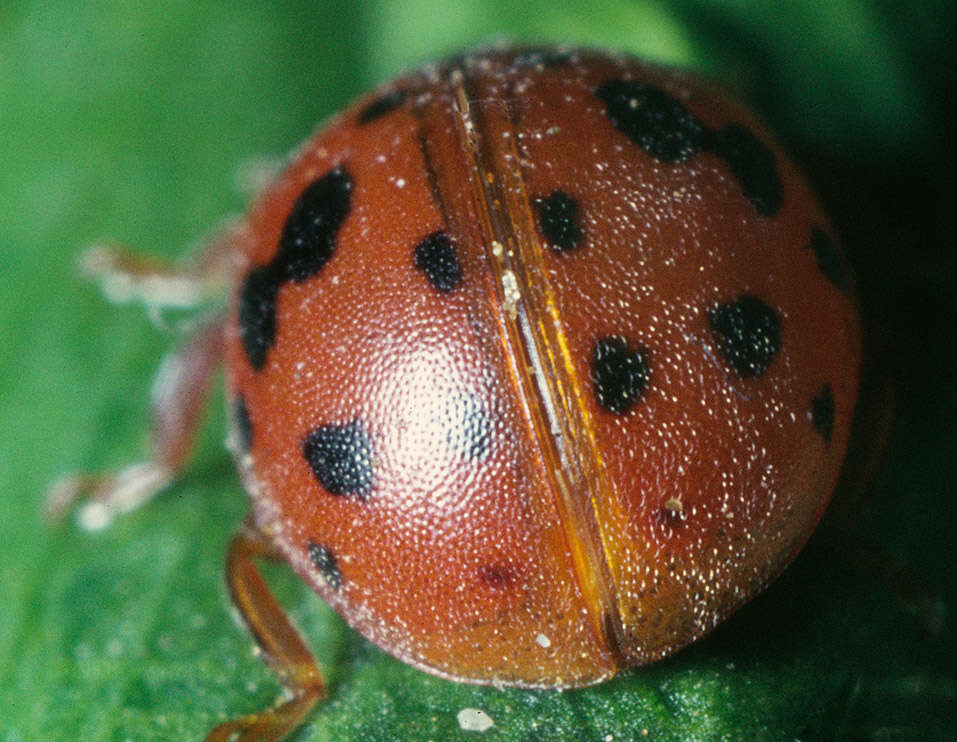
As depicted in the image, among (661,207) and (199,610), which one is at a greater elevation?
(661,207)

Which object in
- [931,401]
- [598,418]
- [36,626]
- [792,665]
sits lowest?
[792,665]

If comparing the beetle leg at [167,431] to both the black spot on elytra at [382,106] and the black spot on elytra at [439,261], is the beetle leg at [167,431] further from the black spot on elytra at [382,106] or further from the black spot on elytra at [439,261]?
the black spot on elytra at [439,261]

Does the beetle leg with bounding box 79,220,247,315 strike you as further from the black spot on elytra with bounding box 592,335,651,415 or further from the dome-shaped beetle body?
the black spot on elytra with bounding box 592,335,651,415

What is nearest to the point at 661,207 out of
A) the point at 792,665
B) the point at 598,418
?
the point at 598,418

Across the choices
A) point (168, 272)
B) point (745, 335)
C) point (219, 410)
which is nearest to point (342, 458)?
point (745, 335)

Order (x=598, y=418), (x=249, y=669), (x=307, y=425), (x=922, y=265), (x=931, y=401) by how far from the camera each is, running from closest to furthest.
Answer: (x=598, y=418) < (x=307, y=425) < (x=249, y=669) < (x=931, y=401) < (x=922, y=265)

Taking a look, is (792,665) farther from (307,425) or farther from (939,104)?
(939,104)
